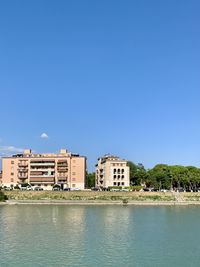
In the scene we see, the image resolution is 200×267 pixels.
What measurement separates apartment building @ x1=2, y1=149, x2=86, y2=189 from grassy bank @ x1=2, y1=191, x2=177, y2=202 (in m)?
19.6

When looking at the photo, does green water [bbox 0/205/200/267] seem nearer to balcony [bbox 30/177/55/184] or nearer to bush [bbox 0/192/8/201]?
bush [bbox 0/192/8/201]

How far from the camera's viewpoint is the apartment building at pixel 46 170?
118 meters

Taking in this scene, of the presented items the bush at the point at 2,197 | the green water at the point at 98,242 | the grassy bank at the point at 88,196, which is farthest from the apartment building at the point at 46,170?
the green water at the point at 98,242

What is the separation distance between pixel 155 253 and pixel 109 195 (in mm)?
63870

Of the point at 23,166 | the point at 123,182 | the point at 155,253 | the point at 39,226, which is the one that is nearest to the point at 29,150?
the point at 23,166

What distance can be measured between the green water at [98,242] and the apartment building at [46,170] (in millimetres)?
62106

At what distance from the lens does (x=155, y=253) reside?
3366 cm

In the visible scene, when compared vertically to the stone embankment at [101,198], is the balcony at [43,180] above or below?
above

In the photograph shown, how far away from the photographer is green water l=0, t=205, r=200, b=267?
3063 centimetres

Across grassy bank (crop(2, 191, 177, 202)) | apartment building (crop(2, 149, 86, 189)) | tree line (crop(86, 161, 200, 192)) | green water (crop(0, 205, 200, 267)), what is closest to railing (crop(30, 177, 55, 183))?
apartment building (crop(2, 149, 86, 189))

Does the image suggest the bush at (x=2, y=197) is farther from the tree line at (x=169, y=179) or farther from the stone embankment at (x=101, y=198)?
the tree line at (x=169, y=179)

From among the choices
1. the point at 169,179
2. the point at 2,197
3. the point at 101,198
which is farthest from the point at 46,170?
the point at 169,179

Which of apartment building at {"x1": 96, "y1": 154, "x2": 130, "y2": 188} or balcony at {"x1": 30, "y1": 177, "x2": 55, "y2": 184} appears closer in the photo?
balcony at {"x1": 30, "y1": 177, "x2": 55, "y2": 184}

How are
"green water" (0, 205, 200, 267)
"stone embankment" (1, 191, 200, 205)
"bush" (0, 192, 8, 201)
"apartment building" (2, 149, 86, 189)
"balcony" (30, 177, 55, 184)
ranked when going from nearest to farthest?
"green water" (0, 205, 200, 267) < "stone embankment" (1, 191, 200, 205) < "bush" (0, 192, 8, 201) < "apartment building" (2, 149, 86, 189) < "balcony" (30, 177, 55, 184)
